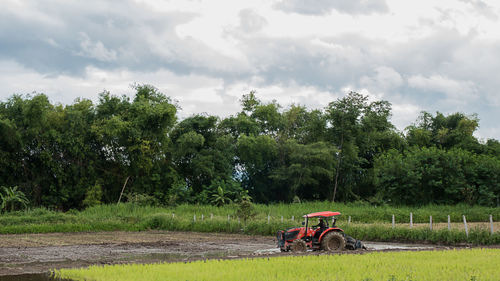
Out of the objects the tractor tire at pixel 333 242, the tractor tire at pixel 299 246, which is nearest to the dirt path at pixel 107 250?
the tractor tire at pixel 299 246

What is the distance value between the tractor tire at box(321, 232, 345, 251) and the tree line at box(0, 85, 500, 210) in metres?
19.4

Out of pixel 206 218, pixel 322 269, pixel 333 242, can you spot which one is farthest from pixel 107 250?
pixel 206 218

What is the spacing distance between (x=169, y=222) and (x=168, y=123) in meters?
11.5

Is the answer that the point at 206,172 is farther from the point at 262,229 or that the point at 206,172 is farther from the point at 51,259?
the point at 51,259

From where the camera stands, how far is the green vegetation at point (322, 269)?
399 inches

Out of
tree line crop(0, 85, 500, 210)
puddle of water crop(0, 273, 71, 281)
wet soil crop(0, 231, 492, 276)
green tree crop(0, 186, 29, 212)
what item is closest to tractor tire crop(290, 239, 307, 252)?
wet soil crop(0, 231, 492, 276)

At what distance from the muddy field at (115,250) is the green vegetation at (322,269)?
2317 mm

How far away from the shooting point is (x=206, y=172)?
4009 centimetres

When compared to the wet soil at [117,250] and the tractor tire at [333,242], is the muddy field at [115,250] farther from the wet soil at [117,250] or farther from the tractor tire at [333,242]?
the tractor tire at [333,242]

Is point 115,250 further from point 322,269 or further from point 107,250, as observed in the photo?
point 322,269

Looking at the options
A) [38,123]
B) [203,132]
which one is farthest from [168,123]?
[38,123]

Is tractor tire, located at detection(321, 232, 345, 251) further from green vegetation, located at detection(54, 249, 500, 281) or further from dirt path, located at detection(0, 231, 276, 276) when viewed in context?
dirt path, located at detection(0, 231, 276, 276)

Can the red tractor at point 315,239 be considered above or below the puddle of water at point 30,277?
above

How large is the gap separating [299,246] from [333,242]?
1.07 metres
